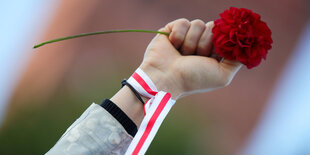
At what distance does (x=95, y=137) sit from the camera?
0.59 meters

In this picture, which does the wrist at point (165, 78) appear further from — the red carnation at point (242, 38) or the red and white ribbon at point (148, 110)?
the red carnation at point (242, 38)

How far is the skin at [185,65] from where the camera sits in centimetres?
69

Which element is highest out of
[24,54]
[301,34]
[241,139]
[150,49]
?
[301,34]

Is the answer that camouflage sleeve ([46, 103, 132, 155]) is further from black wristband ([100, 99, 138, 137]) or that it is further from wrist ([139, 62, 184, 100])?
wrist ([139, 62, 184, 100])

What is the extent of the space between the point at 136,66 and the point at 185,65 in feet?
2.66

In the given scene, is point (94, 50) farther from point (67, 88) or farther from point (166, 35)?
point (166, 35)

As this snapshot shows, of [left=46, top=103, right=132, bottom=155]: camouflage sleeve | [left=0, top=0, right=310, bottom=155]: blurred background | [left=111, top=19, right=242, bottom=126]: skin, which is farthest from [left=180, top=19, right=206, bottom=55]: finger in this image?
[left=0, top=0, right=310, bottom=155]: blurred background

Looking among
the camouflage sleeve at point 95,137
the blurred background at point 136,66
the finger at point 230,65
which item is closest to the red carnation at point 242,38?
the finger at point 230,65

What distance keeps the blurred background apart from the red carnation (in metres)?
0.86

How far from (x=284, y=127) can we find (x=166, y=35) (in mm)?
1017

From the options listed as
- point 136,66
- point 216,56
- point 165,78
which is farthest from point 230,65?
point 136,66

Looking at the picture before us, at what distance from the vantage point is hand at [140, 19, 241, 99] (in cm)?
69

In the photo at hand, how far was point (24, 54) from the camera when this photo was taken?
140 centimetres

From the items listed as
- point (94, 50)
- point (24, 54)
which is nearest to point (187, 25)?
point (94, 50)
